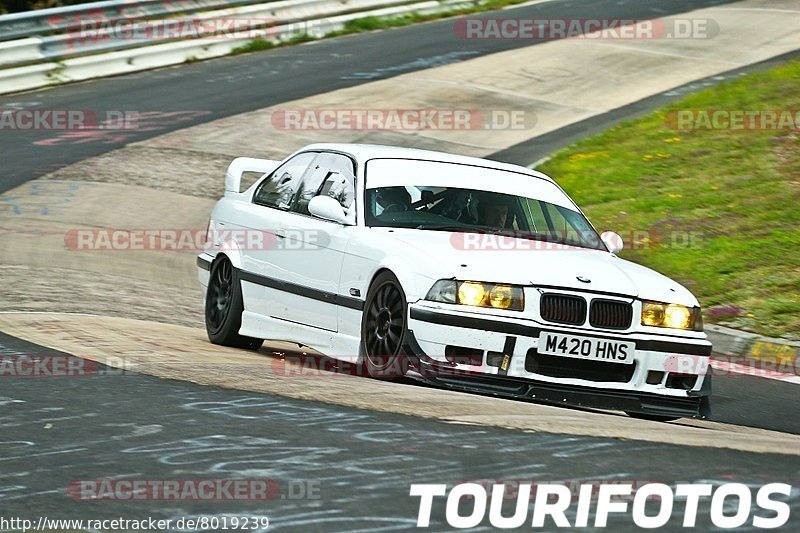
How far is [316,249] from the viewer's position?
8.76m

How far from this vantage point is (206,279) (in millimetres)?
10250

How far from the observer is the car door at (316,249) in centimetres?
852

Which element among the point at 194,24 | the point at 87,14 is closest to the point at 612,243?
the point at 87,14

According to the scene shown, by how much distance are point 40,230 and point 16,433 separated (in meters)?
8.14

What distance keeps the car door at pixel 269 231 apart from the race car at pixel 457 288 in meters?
0.02

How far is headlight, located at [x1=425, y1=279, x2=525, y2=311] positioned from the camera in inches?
294

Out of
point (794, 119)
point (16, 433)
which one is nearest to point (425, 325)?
point (16, 433)

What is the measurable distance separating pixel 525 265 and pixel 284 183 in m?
2.60

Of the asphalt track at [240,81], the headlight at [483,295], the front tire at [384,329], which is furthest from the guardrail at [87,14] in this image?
the headlight at [483,295]

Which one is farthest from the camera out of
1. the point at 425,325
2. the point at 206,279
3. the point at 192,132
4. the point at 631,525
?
the point at 192,132

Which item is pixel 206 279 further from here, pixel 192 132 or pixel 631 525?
pixel 192 132

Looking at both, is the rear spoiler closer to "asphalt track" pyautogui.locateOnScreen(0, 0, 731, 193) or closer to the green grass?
the green grass

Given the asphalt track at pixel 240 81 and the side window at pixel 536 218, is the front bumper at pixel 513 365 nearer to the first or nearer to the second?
the side window at pixel 536 218

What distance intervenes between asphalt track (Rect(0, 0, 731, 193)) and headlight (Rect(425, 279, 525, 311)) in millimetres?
9507
